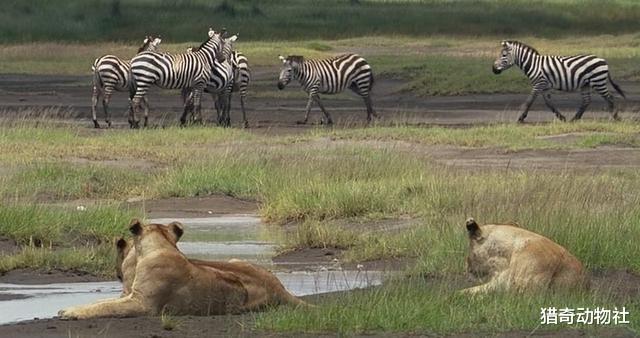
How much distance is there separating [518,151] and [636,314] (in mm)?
11066

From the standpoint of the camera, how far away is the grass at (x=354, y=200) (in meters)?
7.88

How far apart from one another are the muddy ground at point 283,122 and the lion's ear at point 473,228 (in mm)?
952

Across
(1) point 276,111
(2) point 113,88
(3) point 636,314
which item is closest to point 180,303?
(3) point 636,314

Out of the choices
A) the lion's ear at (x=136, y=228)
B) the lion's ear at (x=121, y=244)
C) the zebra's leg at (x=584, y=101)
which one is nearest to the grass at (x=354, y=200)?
the lion's ear at (x=136, y=228)

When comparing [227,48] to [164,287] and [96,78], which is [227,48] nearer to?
[96,78]

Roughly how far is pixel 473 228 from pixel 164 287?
1.68 meters

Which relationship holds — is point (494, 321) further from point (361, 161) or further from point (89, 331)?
point (361, 161)

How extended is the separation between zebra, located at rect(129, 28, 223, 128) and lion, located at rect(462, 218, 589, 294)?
51.1 feet

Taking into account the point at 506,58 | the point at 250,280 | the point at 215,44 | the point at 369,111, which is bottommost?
the point at 369,111

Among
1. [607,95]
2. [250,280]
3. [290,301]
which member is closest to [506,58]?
[607,95]

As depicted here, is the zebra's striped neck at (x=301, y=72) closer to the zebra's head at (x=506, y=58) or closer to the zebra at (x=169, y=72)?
the zebra at (x=169, y=72)

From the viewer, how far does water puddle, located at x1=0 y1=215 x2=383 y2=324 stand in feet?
28.3

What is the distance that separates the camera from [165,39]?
4425 cm

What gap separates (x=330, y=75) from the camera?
87.4ft
